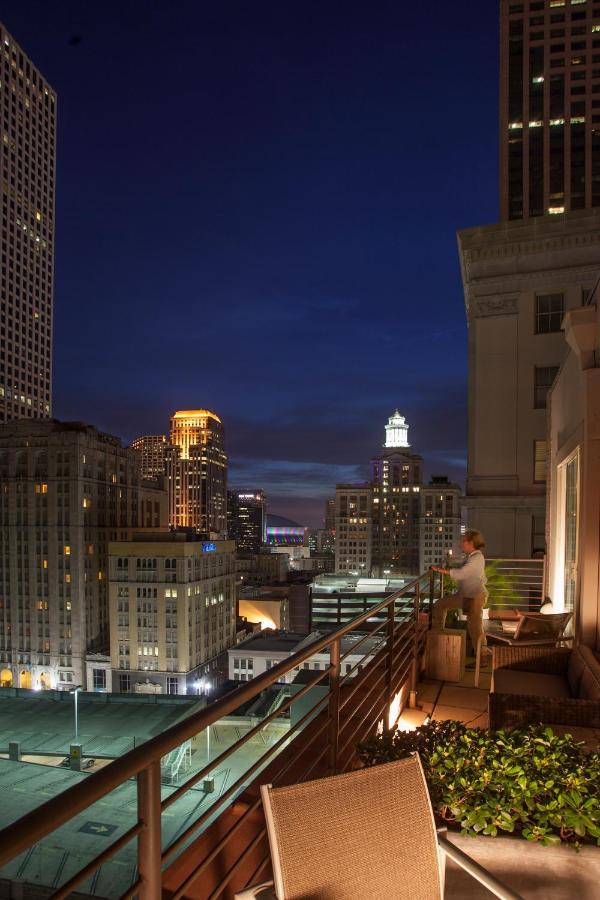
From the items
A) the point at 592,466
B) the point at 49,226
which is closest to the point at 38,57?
the point at 49,226

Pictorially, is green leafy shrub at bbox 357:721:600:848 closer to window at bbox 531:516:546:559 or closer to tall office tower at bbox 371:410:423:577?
window at bbox 531:516:546:559

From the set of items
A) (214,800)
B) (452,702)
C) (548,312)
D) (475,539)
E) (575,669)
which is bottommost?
(452,702)

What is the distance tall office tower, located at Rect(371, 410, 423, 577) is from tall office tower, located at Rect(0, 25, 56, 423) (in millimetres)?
63728

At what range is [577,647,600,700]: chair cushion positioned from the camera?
420 centimetres

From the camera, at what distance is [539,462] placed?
17.3 meters

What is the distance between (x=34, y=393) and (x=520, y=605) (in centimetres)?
7903

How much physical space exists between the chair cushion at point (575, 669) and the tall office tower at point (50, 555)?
2434 inches

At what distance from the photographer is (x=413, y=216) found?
421 ft

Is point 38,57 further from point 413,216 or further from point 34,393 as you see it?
point 413,216

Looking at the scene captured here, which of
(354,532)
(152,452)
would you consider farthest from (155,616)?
(152,452)

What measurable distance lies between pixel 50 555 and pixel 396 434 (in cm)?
9949

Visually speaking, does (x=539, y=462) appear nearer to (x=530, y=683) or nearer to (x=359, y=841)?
(x=530, y=683)

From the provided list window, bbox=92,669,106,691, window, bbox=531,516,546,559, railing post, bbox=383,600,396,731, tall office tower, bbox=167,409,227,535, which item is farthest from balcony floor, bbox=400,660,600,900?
tall office tower, bbox=167,409,227,535

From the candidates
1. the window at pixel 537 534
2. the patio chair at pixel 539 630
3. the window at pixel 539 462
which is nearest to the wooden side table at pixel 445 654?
the patio chair at pixel 539 630
